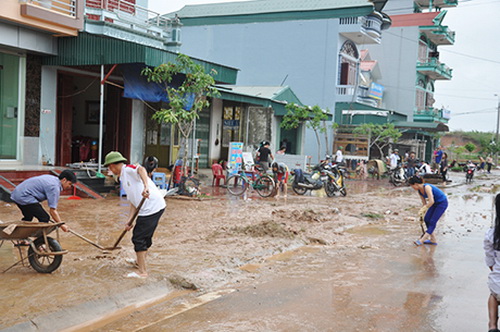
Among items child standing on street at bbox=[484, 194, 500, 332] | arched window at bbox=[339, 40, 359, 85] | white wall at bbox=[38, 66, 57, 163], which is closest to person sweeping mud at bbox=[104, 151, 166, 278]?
child standing on street at bbox=[484, 194, 500, 332]

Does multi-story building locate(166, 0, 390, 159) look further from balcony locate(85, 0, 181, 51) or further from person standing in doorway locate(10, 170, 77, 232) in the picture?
person standing in doorway locate(10, 170, 77, 232)

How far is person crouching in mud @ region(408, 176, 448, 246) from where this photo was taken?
950cm

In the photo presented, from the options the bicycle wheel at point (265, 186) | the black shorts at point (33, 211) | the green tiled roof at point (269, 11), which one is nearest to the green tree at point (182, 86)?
the bicycle wheel at point (265, 186)

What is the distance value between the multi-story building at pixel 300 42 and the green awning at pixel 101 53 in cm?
1988

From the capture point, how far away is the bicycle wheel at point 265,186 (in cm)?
1653

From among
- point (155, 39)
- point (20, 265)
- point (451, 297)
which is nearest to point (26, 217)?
point (20, 265)

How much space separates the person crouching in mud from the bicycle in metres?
7.16

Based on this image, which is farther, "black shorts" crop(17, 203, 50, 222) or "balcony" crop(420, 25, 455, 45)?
"balcony" crop(420, 25, 455, 45)

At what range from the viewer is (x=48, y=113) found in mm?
15758

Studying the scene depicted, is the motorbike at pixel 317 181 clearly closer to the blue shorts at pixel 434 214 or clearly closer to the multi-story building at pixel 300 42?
the blue shorts at pixel 434 214

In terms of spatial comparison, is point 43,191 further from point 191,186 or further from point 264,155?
point 264,155

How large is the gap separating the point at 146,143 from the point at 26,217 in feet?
40.2

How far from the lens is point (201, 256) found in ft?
26.0

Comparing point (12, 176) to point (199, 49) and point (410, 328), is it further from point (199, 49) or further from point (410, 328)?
point (199, 49)
